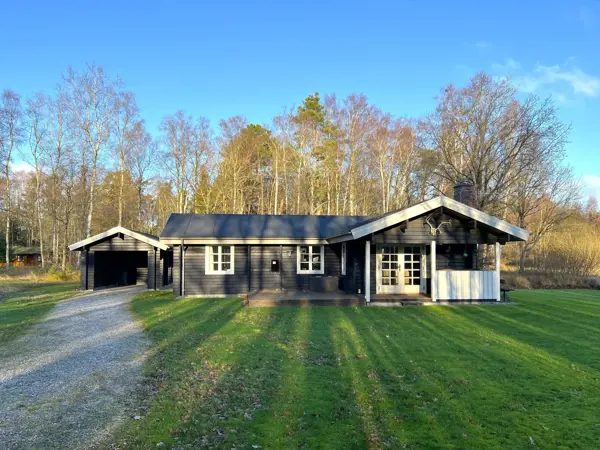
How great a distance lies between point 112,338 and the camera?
858cm

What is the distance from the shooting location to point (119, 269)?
22438 millimetres

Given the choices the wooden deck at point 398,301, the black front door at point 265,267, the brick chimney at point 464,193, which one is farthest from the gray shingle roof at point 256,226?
the brick chimney at point 464,193

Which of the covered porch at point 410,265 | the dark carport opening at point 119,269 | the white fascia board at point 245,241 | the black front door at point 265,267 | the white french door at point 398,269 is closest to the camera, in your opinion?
the covered porch at point 410,265

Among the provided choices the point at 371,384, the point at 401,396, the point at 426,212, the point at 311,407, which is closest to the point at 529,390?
the point at 401,396

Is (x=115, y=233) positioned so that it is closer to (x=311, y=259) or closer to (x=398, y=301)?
(x=311, y=259)

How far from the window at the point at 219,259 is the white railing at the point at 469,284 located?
7840 mm

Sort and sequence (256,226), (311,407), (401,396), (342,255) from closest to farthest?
(311,407) < (401,396) < (342,255) < (256,226)

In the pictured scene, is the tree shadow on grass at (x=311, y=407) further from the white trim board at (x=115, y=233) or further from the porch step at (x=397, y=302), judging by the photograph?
the white trim board at (x=115, y=233)

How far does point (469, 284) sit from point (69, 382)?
39.3 feet

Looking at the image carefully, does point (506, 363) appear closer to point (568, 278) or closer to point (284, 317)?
point (284, 317)

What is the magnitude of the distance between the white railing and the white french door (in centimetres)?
166

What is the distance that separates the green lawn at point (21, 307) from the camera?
9.73 m

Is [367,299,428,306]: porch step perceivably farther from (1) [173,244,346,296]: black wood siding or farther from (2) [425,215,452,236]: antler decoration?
(1) [173,244,346,296]: black wood siding

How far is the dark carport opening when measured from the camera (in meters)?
20.3
